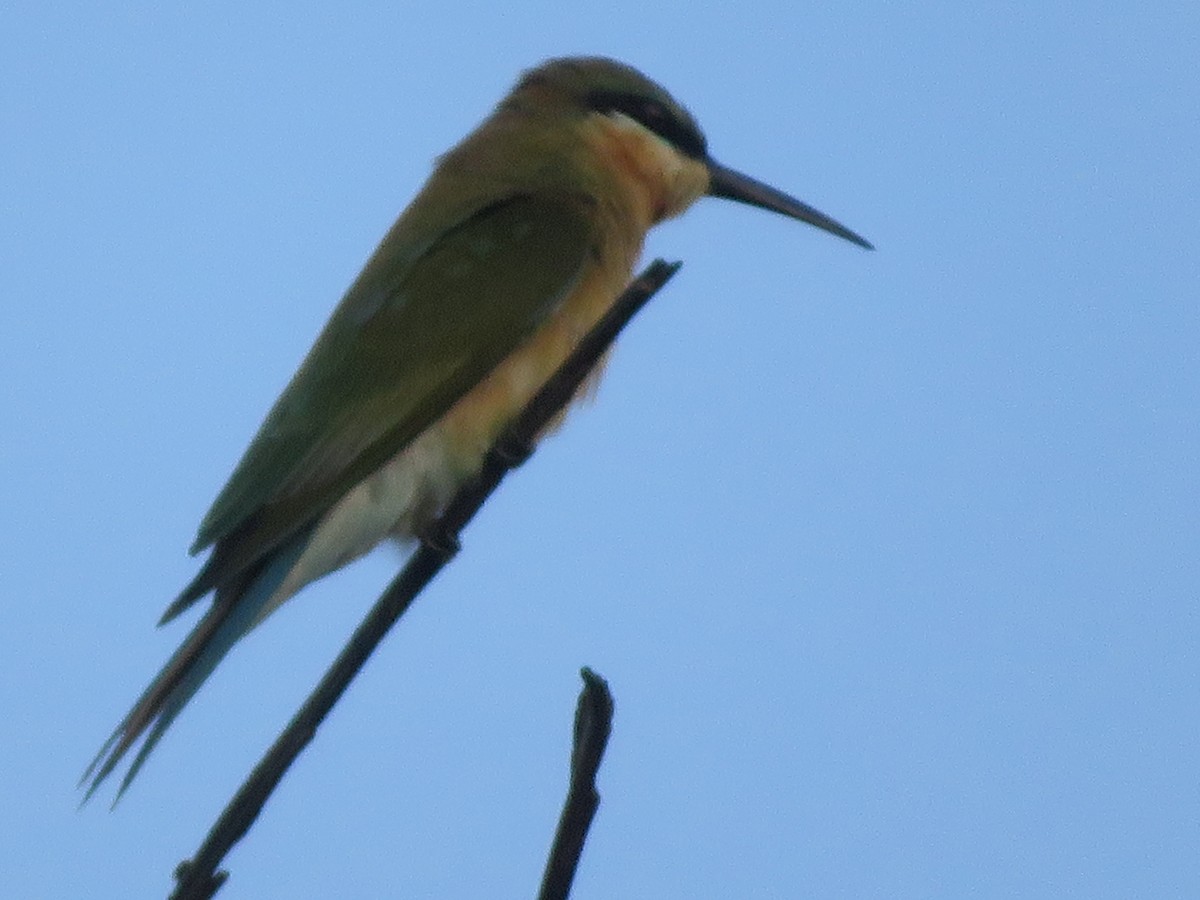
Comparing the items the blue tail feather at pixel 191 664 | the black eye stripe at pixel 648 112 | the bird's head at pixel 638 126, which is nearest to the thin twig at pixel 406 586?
the blue tail feather at pixel 191 664

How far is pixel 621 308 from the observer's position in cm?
152

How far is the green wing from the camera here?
2227mm

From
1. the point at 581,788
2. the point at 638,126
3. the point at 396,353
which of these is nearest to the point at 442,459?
the point at 396,353

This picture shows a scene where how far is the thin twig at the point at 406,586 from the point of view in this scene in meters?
1.29

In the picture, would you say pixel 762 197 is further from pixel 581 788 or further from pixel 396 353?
pixel 581 788

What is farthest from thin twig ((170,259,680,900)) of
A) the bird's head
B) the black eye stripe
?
the black eye stripe

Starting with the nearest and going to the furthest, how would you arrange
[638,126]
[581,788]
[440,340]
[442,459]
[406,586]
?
[581,788]
[406,586]
[442,459]
[440,340]
[638,126]

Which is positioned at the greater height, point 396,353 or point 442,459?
point 396,353

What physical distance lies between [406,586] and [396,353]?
0.88 m

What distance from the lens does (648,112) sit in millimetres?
3334

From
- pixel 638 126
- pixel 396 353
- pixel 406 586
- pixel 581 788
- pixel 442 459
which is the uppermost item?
pixel 638 126

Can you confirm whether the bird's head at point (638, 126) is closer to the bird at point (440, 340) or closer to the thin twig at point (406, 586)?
the bird at point (440, 340)

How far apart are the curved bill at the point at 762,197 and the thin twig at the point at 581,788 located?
2.30 meters

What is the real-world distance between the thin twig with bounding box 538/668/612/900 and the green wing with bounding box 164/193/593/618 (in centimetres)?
93
